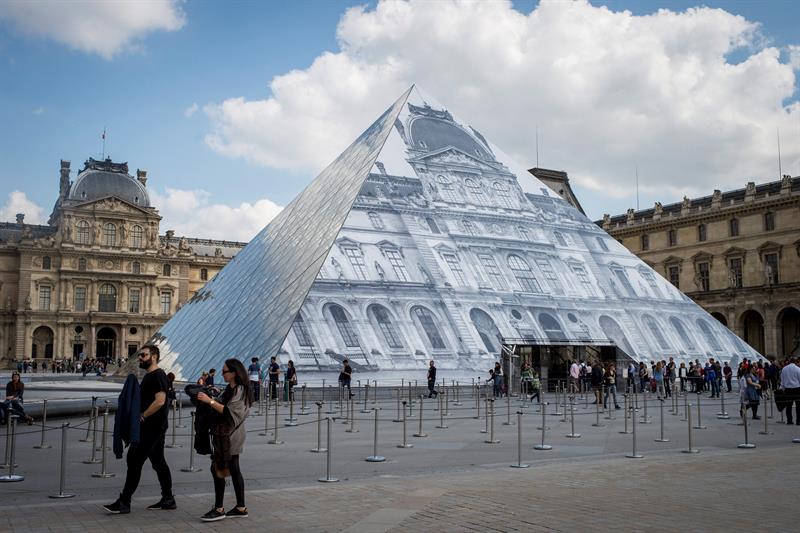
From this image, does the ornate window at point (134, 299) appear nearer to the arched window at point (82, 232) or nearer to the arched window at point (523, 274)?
the arched window at point (82, 232)

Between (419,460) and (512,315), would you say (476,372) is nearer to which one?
(512,315)

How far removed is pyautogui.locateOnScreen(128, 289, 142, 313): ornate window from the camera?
73.3m

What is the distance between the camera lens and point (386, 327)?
21.0 metres

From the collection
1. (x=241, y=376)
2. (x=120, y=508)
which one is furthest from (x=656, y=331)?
(x=120, y=508)

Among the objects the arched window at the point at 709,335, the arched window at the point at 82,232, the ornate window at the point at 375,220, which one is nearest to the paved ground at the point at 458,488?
the ornate window at the point at 375,220

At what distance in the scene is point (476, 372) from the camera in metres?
21.0

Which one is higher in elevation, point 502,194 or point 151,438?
point 502,194

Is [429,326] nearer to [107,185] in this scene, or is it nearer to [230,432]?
[230,432]

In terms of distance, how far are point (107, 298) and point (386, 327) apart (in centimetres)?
5788

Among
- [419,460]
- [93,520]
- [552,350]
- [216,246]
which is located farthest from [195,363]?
[216,246]

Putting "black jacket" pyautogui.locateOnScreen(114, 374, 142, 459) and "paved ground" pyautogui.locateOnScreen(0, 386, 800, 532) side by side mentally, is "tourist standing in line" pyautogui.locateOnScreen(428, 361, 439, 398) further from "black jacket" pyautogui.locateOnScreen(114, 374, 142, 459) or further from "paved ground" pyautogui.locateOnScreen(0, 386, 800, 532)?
"black jacket" pyautogui.locateOnScreen(114, 374, 142, 459)

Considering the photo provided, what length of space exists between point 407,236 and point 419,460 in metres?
14.5

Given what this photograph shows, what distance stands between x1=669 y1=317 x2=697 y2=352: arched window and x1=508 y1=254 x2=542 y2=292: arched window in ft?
17.5

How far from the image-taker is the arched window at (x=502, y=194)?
90.4ft
